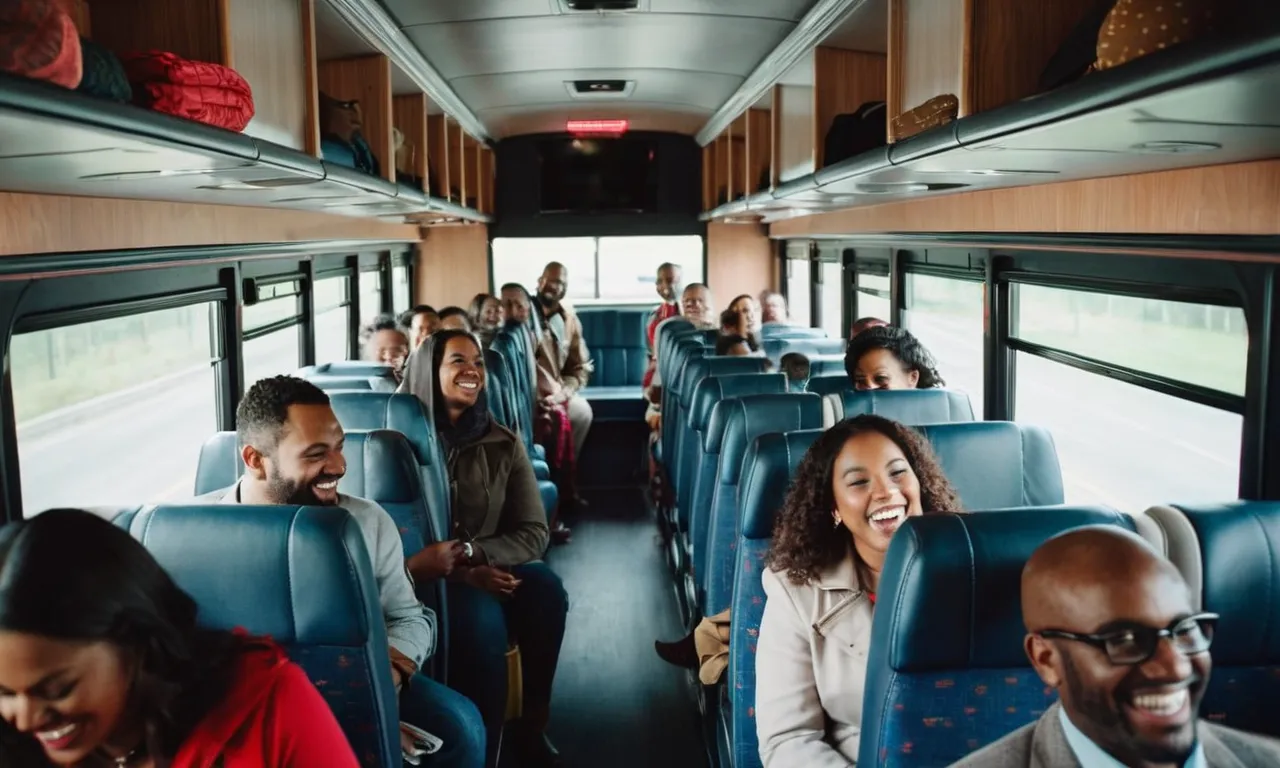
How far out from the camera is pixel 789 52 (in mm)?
5469

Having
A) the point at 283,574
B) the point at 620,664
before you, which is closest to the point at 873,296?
the point at 620,664

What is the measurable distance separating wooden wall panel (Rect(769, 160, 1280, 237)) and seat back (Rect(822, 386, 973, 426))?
0.71 metres

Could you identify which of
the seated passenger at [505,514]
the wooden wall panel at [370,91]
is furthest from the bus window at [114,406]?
the wooden wall panel at [370,91]

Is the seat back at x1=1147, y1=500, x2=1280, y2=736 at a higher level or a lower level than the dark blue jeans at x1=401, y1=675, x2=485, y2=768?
higher

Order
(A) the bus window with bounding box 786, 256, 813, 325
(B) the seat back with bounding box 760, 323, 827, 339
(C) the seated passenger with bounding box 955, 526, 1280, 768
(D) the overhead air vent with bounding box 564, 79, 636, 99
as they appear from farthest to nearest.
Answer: (A) the bus window with bounding box 786, 256, 813, 325 < (B) the seat back with bounding box 760, 323, 827, 339 < (D) the overhead air vent with bounding box 564, 79, 636, 99 < (C) the seated passenger with bounding box 955, 526, 1280, 768

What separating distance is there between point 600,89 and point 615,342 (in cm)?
344

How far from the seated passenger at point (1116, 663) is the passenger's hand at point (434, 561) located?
186 centimetres

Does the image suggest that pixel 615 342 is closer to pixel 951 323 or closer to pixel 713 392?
pixel 951 323

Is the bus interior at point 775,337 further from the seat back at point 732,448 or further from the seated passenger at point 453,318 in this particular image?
the seated passenger at point 453,318

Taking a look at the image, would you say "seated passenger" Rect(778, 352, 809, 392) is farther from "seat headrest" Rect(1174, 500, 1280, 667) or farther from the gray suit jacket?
the gray suit jacket

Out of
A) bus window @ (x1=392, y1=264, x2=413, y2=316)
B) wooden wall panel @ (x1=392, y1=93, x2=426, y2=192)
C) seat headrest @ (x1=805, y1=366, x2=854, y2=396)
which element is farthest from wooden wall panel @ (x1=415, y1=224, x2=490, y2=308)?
seat headrest @ (x1=805, y1=366, x2=854, y2=396)

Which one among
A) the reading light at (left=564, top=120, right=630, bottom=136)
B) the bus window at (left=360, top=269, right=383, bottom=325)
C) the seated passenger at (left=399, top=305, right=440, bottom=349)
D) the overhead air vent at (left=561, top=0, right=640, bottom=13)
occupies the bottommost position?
the seated passenger at (left=399, top=305, right=440, bottom=349)

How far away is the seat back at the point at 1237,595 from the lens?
1808 mm

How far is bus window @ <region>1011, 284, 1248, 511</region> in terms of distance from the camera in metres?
2.83
